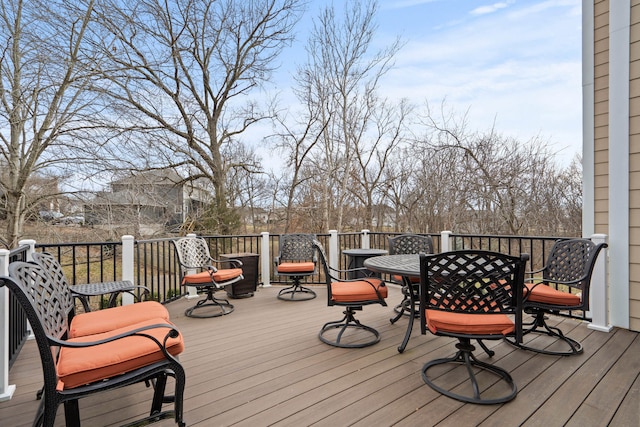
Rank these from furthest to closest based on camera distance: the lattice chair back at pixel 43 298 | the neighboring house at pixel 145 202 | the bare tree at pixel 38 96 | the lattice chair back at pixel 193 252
→ the neighboring house at pixel 145 202 → the bare tree at pixel 38 96 → the lattice chair back at pixel 193 252 → the lattice chair back at pixel 43 298

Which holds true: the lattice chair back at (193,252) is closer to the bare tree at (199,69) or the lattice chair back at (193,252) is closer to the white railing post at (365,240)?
the white railing post at (365,240)

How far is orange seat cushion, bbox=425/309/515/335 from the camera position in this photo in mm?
1972


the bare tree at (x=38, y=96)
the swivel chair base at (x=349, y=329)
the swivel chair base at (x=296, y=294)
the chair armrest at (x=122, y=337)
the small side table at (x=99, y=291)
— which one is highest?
the bare tree at (x=38, y=96)

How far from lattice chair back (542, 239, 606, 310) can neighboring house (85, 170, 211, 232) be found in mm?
7708

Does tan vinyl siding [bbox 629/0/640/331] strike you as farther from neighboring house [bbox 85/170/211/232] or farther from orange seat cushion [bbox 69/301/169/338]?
neighboring house [bbox 85/170/211/232]

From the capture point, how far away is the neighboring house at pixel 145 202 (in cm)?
671

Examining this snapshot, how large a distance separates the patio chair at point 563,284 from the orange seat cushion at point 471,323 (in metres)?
0.82

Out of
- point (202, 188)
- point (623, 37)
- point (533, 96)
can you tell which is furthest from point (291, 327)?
point (202, 188)

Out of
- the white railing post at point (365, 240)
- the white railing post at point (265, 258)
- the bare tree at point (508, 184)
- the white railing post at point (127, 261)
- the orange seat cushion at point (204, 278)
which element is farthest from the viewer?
the bare tree at point (508, 184)

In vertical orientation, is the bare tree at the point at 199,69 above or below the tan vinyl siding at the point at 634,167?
above

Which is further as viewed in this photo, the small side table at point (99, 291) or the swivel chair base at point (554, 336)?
the swivel chair base at point (554, 336)

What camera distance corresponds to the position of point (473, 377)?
2.03 metres

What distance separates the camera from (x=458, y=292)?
2.04 meters

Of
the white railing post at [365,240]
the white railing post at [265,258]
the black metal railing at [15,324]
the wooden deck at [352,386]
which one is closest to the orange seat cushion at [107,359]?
the wooden deck at [352,386]
